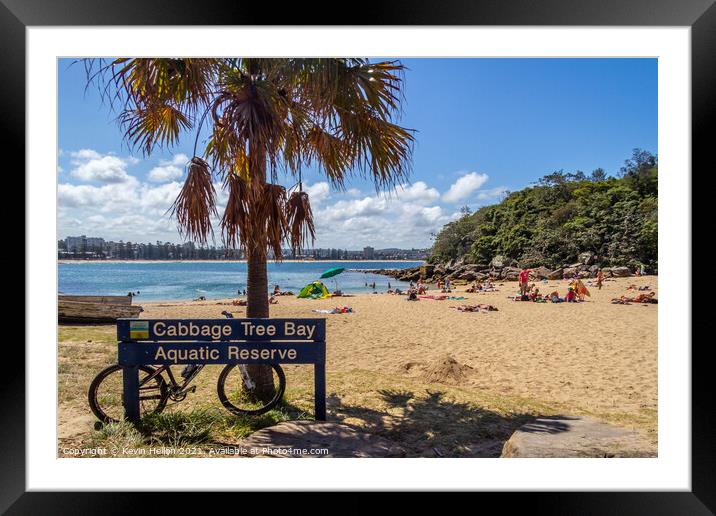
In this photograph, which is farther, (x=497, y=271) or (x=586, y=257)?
(x=497, y=271)

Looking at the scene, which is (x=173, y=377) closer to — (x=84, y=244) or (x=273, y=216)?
(x=273, y=216)

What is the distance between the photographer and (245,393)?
129 inches

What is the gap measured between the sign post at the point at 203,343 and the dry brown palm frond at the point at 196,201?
2.50ft

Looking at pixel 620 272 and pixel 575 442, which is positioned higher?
pixel 620 272

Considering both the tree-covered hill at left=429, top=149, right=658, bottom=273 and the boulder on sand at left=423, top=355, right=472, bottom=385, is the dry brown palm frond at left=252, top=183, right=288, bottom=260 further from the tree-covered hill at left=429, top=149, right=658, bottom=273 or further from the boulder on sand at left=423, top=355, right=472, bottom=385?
the tree-covered hill at left=429, top=149, right=658, bottom=273

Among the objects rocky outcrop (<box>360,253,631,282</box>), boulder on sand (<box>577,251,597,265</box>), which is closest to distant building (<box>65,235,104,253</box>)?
rocky outcrop (<box>360,253,631,282</box>)

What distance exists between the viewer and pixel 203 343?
2717mm

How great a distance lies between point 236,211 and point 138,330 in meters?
1.23
